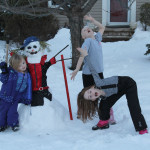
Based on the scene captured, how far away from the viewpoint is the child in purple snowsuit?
3.91m

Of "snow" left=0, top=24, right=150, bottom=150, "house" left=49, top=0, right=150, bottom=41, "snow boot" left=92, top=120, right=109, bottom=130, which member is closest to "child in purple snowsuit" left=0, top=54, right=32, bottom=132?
"snow" left=0, top=24, right=150, bottom=150

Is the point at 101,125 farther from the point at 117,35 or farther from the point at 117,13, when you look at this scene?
the point at 117,13

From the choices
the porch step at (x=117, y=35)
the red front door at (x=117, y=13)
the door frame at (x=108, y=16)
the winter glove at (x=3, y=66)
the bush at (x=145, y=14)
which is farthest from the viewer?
the red front door at (x=117, y=13)

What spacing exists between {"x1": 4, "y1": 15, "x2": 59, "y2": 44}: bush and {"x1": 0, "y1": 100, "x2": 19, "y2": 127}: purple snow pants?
722cm

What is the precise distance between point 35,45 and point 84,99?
44.2 inches

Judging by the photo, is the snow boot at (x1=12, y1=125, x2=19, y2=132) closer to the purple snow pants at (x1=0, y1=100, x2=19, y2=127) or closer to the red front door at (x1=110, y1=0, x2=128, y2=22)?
the purple snow pants at (x1=0, y1=100, x2=19, y2=127)

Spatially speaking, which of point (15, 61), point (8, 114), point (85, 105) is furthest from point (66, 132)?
point (15, 61)

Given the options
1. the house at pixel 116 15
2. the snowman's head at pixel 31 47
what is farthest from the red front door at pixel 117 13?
the snowman's head at pixel 31 47

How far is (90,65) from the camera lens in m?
A: 3.74

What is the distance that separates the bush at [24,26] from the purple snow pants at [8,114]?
284 inches

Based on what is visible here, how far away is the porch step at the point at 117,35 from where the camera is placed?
38.7 feet

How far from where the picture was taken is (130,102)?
3574mm

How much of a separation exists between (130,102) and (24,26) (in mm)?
8195

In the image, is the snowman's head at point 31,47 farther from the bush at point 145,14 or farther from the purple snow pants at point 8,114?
the bush at point 145,14
